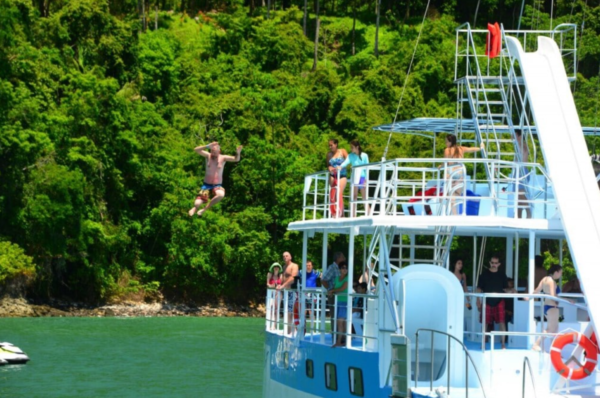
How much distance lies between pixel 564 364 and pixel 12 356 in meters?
27.7

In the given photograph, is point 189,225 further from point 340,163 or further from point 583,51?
point 340,163

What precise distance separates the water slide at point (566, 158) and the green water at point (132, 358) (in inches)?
504

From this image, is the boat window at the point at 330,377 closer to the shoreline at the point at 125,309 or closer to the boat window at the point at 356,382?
the boat window at the point at 356,382

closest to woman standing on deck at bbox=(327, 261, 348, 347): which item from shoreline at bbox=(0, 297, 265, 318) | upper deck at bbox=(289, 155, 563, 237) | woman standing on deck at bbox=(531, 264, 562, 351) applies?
upper deck at bbox=(289, 155, 563, 237)

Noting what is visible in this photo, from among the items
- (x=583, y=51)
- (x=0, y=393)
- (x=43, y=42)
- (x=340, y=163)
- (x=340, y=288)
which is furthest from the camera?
(x=43, y=42)

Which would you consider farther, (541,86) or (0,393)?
(0,393)

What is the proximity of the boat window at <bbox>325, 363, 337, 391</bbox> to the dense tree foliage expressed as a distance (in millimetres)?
41951

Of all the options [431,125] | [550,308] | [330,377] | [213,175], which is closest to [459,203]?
[550,308]

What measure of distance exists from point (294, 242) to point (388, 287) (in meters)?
51.0

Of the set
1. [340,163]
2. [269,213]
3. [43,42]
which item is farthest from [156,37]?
[340,163]

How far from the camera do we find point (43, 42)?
7038 centimetres

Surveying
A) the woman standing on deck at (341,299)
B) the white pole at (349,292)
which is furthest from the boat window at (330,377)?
the white pole at (349,292)

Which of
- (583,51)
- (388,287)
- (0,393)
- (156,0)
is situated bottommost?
(0,393)

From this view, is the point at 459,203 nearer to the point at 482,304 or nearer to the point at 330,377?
the point at 482,304
